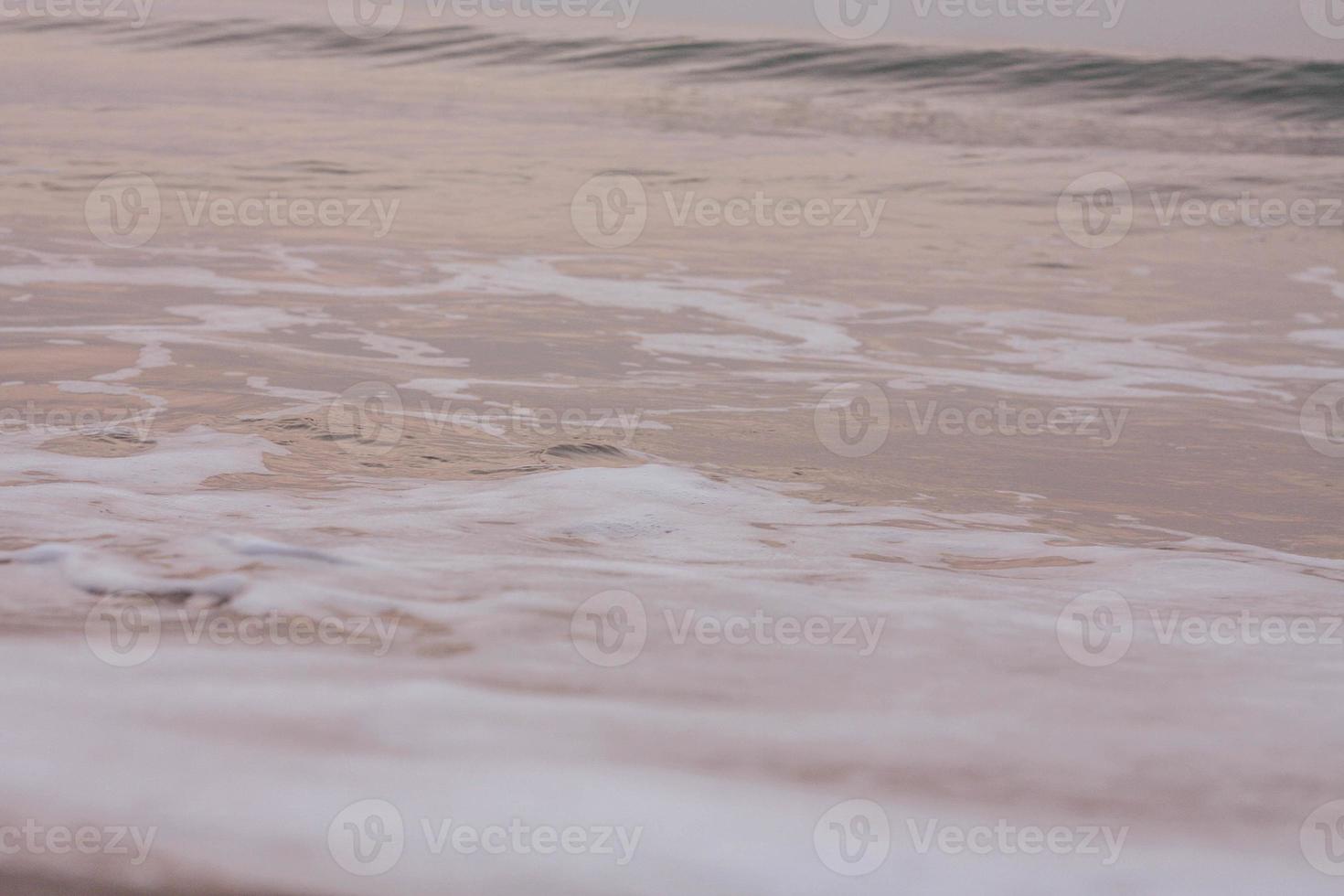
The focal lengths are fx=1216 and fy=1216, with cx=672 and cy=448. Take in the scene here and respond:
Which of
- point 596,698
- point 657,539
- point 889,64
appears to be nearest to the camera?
point 596,698

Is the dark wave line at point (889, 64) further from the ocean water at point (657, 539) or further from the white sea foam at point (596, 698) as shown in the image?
the white sea foam at point (596, 698)

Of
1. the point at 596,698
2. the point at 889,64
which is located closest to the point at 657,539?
the point at 596,698

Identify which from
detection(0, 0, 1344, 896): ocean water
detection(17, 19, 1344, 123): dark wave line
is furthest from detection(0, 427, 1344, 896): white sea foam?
detection(17, 19, 1344, 123): dark wave line

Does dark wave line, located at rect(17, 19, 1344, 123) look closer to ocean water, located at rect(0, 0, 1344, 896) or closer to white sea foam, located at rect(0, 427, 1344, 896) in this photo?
ocean water, located at rect(0, 0, 1344, 896)

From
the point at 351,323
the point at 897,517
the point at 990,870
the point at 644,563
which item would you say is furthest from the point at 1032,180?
the point at 990,870

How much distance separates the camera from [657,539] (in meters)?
2.48

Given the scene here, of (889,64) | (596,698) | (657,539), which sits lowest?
(596,698)

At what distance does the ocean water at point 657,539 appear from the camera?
4.46 feet

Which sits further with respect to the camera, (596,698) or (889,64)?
(889,64)

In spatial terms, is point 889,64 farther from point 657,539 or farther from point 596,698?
point 596,698

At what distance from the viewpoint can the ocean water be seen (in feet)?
4.46

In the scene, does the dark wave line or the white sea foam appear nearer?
the white sea foam

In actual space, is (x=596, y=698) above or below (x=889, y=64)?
below

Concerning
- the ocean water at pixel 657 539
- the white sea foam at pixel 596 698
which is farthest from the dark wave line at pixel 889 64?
the white sea foam at pixel 596 698
